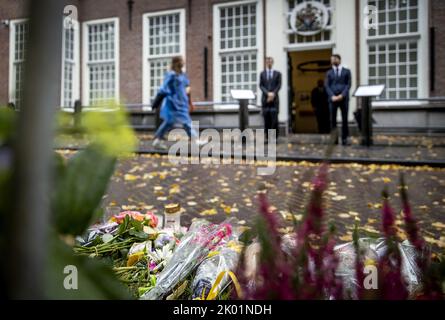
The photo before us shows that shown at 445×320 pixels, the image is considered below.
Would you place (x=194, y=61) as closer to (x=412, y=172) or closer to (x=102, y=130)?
(x=412, y=172)

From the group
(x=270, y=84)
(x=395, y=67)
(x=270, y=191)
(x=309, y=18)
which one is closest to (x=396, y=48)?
(x=395, y=67)

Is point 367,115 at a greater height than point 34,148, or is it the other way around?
point 367,115

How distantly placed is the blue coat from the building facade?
296cm

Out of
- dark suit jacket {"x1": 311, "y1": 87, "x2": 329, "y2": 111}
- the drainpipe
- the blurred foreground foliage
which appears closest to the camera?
the drainpipe

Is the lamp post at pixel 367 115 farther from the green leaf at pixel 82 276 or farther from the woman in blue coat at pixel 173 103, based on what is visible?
the green leaf at pixel 82 276

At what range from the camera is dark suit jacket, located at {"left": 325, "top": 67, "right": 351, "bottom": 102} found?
9.90 metres

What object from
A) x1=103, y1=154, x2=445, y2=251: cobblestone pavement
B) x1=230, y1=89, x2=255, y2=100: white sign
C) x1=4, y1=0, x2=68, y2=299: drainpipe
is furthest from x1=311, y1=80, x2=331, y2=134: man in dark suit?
x1=4, y1=0, x2=68, y2=299: drainpipe

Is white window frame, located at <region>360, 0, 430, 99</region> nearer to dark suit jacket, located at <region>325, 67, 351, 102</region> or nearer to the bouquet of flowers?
dark suit jacket, located at <region>325, 67, 351, 102</region>

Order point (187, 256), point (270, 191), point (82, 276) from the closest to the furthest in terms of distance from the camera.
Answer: point (82, 276)
point (187, 256)
point (270, 191)

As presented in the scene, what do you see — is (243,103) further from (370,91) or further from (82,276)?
(82,276)

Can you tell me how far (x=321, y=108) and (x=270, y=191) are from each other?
37.5 feet

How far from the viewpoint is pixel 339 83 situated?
9.97 m

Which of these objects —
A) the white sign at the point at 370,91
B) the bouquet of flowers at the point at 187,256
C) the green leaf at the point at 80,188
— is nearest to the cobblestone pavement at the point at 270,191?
the bouquet of flowers at the point at 187,256

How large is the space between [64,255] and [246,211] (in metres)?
3.60
